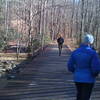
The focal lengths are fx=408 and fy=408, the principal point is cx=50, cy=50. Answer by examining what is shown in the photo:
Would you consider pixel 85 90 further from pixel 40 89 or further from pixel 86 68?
pixel 40 89

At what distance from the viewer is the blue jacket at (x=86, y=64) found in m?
7.43

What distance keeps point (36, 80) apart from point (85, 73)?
8.68 metres

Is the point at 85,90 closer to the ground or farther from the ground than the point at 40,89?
farther from the ground

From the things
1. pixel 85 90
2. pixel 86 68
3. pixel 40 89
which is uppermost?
pixel 86 68

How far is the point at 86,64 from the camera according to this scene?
24.7 feet

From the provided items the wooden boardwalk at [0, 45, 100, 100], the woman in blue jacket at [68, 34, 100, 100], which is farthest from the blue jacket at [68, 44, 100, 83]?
the wooden boardwalk at [0, 45, 100, 100]

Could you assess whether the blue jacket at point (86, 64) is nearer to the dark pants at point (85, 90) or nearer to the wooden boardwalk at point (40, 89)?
the dark pants at point (85, 90)

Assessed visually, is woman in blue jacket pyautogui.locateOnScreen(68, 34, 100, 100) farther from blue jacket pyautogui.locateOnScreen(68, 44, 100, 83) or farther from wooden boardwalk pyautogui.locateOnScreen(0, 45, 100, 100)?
wooden boardwalk pyautogui.locateOnScreen(0, 45, 100, 100)

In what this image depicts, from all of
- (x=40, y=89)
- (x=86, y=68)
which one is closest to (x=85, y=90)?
(x=86, y=68)

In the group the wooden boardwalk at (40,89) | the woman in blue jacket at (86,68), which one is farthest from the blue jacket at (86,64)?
the wooden boardwalk at (40,89)

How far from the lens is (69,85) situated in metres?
14.6

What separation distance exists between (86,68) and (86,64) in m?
0.07

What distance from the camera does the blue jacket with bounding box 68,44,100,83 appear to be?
24.4ft

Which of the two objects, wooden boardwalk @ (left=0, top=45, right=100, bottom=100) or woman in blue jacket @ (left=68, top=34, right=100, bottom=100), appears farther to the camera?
wooden boardwalk @ (left=0, top=45, right=100, bottom=100)
